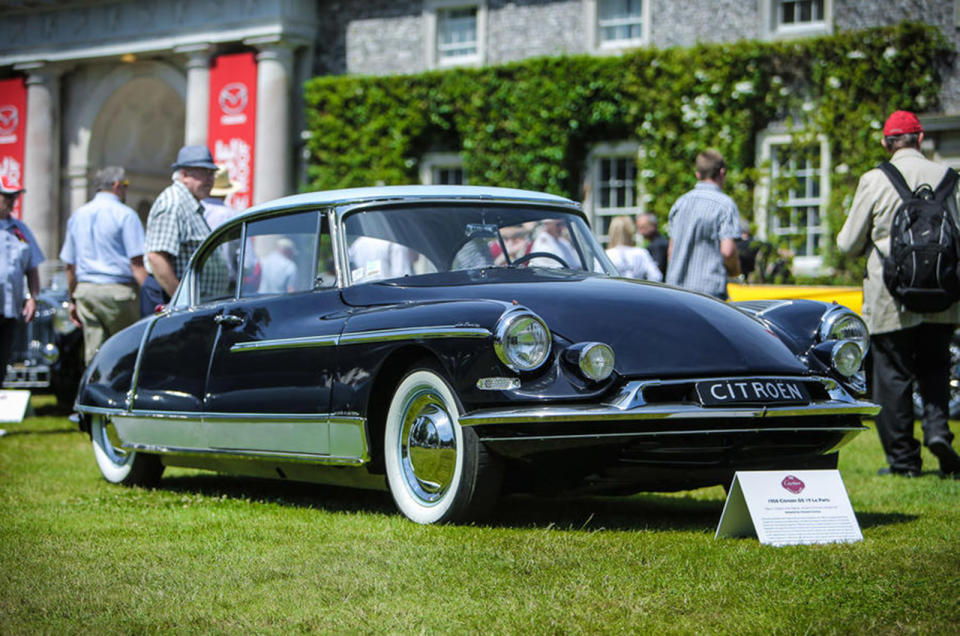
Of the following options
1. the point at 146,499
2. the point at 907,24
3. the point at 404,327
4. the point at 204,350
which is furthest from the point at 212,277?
the point at 907,24

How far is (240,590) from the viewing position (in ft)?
13.5

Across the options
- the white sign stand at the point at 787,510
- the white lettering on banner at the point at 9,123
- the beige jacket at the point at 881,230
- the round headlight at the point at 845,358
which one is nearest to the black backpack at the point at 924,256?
the beige jacket at the point at 881,230

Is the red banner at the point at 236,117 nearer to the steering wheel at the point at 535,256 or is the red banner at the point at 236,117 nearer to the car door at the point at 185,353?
the car door at the point at 185,353

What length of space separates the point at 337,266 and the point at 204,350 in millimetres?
946

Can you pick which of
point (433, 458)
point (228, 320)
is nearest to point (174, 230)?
point (228, 320)

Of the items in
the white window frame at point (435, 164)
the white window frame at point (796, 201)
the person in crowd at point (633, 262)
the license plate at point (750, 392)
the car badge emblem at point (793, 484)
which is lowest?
the car badge emblem at point (793, 484)

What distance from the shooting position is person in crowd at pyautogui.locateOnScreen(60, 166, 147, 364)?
10477mm

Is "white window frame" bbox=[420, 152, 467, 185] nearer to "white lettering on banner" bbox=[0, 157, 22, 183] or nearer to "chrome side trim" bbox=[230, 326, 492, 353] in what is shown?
"white lettering on banner" bbox=[0, 157, 22, 183]

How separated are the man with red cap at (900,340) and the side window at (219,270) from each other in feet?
10.9

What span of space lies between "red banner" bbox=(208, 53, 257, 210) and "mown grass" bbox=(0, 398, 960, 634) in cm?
1859

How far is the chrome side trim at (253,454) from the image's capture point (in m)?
5.69

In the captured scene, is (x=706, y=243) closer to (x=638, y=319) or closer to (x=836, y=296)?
(x=638, y=319)

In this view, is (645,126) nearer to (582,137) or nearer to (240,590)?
(582,137)

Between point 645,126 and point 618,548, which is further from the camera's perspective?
point 645,126
